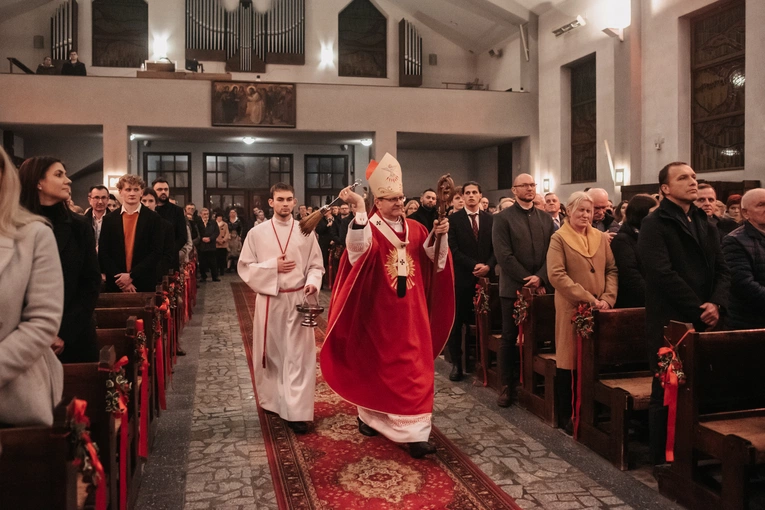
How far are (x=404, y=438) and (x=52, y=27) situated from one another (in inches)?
697

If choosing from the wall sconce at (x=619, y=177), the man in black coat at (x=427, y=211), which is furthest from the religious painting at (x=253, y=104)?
the man in black coat at (x=427, y=211)

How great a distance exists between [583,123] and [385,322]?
39.1 ft

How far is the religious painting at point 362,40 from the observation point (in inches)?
768

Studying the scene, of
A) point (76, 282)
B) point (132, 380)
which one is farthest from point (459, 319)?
point (76, 282)

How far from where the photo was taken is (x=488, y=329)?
20.0 feet

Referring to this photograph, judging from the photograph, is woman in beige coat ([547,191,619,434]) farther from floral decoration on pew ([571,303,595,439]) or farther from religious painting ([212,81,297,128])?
religious painting ([212,81,297,128])

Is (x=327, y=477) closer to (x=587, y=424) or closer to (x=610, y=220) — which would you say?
(x=587, y=424)

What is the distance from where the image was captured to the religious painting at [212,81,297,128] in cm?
1609

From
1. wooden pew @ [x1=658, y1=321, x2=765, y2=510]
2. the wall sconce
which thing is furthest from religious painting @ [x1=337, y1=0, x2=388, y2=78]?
wooden pew @ [x1=658, y1=321, x2=765, y2=510]

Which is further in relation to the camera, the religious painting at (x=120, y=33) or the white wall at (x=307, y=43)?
the religious painting at (x=120, y=33)

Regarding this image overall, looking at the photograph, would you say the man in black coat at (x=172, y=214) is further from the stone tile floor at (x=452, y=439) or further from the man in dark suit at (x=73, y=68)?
the man in dark suit at (x=73, y=68)

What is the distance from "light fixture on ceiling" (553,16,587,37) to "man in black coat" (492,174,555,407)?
33.6 ft

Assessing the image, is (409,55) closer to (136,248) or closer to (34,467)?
(136,248)

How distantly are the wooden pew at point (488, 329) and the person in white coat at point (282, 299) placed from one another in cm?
166
